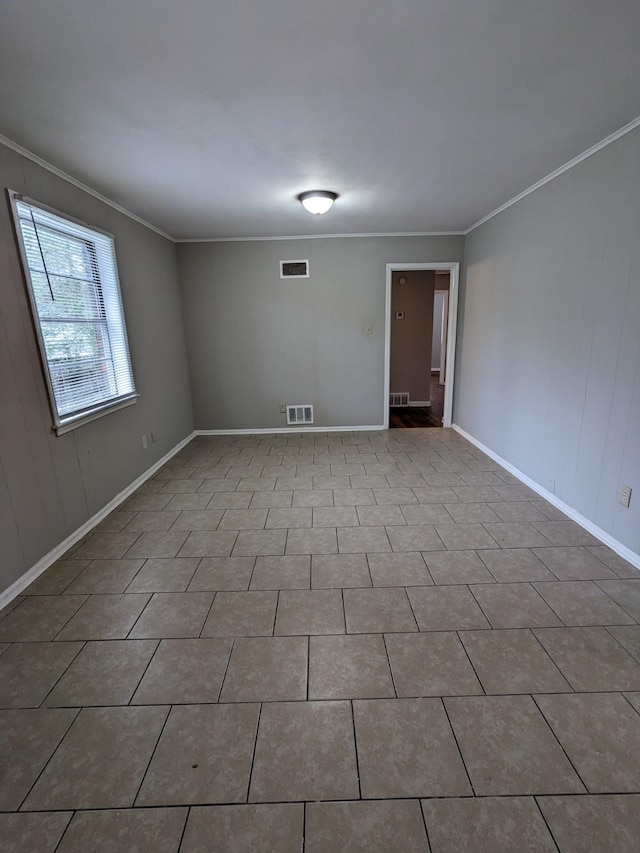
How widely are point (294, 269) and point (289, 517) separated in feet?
10.5

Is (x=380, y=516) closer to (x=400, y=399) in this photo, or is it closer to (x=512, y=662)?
(x=512, y=662)

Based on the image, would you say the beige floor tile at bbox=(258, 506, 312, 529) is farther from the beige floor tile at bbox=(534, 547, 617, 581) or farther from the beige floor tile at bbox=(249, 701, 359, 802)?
the beige floor tile at bbox=(534, 547, 617, 581)

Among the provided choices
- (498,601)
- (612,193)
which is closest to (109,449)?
(498,601)

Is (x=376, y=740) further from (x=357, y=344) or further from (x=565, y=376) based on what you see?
(x=357, y=344)

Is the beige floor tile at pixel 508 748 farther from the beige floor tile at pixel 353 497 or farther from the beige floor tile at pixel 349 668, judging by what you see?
the beige floor tile at pixel 353 497

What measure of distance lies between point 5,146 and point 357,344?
3.62 meters

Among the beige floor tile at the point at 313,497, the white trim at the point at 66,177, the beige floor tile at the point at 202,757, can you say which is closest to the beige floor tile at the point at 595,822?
the beige floor tile at the point at 202,757

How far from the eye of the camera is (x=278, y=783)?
1224mm

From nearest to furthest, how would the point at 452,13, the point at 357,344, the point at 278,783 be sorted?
the point at 278,783 < the point at 452,13 < the point at 357,344

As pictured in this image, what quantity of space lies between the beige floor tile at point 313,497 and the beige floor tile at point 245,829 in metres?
2.03

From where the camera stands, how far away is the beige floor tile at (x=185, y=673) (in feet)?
4.99

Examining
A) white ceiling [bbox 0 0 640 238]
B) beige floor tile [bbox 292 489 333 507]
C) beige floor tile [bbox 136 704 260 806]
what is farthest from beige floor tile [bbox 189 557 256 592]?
white ceiling [bbox 0 0 640 238]

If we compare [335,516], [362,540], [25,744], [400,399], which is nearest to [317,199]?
[335,516]

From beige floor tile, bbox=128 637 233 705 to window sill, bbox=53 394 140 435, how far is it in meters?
1.56
